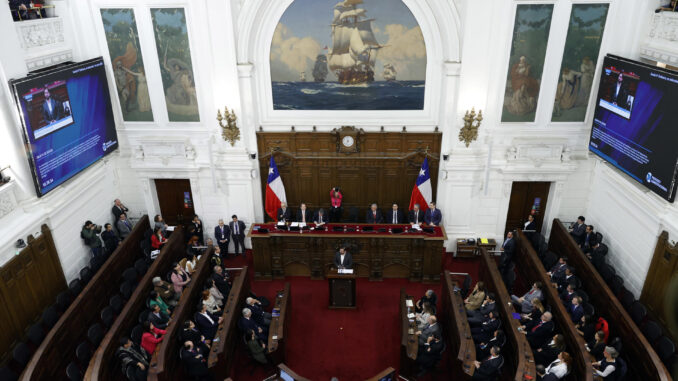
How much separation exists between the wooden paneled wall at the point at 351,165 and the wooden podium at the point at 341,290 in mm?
3137

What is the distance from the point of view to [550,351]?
8859 millimetres

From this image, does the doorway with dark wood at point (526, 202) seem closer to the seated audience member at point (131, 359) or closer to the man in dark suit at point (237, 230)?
the man in dark suit at point (237, 230)

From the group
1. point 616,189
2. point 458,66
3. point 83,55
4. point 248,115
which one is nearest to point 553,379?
point 616,189

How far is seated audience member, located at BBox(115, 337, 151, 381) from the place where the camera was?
8680 mm

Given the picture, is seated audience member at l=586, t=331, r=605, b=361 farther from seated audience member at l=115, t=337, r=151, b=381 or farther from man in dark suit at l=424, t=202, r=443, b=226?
seated audience member at l=115, t=337, r=151, b=381

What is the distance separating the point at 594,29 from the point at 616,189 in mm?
4018

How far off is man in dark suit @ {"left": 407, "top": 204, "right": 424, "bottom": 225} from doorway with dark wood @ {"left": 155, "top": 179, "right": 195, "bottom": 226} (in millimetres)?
6537

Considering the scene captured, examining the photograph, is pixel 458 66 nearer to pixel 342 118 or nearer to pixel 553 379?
pixel 342 118

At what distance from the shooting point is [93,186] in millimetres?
12492

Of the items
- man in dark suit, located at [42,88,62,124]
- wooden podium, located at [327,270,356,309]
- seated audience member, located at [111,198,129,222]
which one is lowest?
wooden podium, located at [327,270,356,309]

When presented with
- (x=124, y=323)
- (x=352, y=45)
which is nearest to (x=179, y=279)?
(x=124, y=323)

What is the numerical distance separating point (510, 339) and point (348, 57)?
789 cm

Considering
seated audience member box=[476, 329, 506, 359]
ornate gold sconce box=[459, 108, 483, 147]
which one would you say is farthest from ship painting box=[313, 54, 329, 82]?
seated audience member box=[476, 329, 506, 359]

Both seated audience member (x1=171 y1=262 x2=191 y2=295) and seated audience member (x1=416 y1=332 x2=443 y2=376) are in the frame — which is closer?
seated audience member (x1=416 y1=332 x2=443 y2=376)
